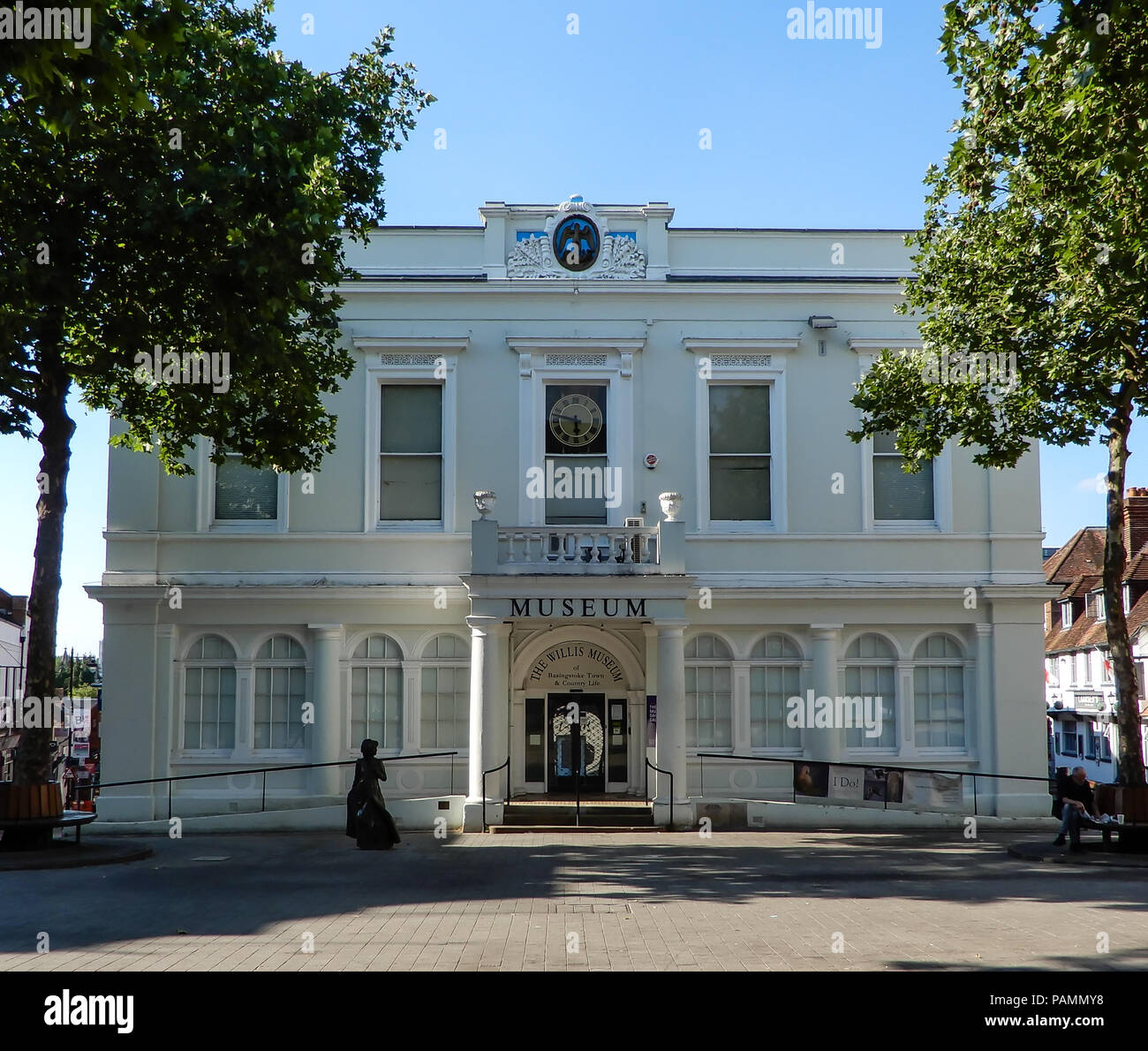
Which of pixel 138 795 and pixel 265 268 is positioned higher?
pixel 265 268

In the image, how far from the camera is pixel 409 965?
927cm

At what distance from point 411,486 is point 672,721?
6.57 m

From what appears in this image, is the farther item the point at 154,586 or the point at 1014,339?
the point at 154,586

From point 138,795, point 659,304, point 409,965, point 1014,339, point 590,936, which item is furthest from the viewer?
point 659,304

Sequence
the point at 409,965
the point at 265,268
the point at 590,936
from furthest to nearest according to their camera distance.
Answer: the point at 265,268, the point at 590,936, the point at 409,965

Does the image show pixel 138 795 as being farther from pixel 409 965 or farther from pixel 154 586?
pixel 409 965

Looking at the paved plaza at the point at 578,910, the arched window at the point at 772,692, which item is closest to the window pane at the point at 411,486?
the paved plaza at the point at 578,910

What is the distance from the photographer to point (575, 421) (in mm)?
22078

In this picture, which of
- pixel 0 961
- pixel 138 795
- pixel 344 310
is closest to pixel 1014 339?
pixel 344 310

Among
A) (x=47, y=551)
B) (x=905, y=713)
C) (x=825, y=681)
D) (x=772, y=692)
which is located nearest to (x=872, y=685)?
(x=905, y=713)

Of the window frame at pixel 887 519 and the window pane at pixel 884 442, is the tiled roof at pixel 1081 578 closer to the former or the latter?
the window frame at pixel 887 519

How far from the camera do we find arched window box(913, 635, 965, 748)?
2183 centimetres

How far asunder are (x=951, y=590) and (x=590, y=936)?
43.3 feet

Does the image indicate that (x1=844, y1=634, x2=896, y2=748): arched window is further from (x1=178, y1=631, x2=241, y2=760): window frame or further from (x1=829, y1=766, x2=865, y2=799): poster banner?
(x1=178, y1=631, x2=241, y2=760): window frame
